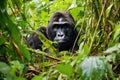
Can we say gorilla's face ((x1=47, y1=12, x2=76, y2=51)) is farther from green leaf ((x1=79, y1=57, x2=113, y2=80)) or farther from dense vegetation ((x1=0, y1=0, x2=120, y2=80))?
green leaf ((x1=79, y1=57, x2=113, y2=80))

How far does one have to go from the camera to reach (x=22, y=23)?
2158 millimetres

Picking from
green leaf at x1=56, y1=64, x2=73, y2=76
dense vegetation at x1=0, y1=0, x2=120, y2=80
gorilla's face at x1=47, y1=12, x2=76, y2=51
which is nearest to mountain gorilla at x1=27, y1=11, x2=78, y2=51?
gorilla's face at x1=47, y1=12, x2=76, y2=51

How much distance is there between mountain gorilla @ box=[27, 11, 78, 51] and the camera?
411cm

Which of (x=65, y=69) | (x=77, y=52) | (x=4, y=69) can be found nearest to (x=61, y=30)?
(x=77, y=52)

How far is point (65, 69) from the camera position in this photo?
164 centimetres

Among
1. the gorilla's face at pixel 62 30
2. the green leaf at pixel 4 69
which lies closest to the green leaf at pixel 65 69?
the green leaf at pixel 4 69

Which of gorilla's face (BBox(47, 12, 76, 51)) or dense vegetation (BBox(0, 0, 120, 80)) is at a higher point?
dense vegetation (BBox(0, 0, 120, 80))

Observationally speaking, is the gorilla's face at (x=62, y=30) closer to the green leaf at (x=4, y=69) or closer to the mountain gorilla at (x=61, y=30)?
the mountain gorilla at (x=61, y=30)

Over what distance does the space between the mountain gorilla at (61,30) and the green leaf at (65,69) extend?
237 centimetres

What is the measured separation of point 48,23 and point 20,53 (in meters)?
2.75

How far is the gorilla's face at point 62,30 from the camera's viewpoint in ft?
13.4

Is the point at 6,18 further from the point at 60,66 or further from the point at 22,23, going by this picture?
the point at 22,23

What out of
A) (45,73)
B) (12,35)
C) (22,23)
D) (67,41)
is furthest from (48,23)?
(12,35)

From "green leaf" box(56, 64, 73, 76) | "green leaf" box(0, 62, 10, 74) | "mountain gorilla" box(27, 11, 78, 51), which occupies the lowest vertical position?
"mountain gorilla" box(27, 11, 78, 51)
